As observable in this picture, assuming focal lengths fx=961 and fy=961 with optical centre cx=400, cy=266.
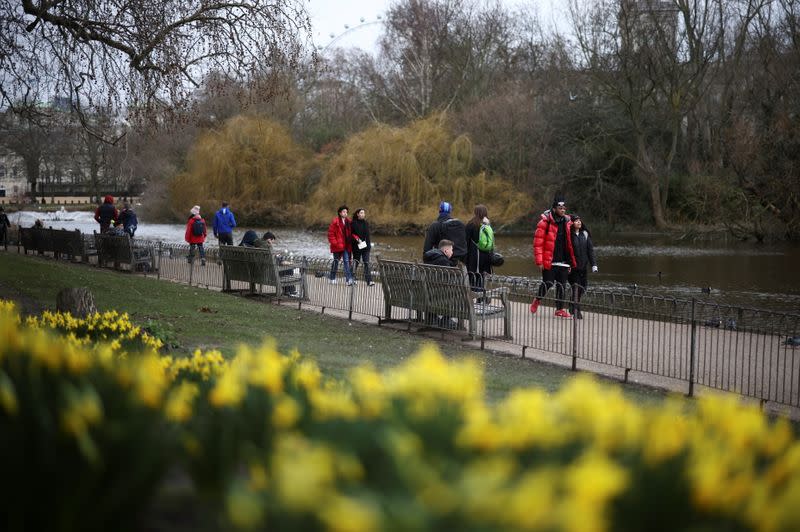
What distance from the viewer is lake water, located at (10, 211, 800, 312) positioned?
27047 millimetres

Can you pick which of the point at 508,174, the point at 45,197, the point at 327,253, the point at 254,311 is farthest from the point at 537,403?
the point at 45,197

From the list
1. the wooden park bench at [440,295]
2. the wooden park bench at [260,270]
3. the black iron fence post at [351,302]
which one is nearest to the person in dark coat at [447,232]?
the black iron fence post at [351,302]

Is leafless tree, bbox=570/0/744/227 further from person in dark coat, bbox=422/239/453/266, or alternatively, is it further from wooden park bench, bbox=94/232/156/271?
person in dark coat, bbox=422/239/453/266

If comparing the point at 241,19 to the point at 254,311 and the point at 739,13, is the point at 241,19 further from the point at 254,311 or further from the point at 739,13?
the point at 739,13

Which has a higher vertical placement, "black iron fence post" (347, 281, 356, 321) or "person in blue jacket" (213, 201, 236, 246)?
"person in blue jacket" (213, 201, 236, 246)

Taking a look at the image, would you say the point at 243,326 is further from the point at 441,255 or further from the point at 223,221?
the point at 223,221

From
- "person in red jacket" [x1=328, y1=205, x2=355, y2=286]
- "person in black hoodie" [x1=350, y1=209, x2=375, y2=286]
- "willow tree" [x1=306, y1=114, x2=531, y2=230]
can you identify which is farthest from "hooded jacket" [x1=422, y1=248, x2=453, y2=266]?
"willow tree" [x1=306, y1=114, x2=531, y2=230]

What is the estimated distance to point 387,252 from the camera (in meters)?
40.5

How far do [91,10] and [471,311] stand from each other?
9.02 m

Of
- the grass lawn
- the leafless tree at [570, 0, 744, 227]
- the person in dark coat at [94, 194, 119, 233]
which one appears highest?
the leafless tree at [570, 0, 744, 227]

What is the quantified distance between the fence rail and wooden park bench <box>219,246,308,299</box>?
0.27 metres

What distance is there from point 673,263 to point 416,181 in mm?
18681

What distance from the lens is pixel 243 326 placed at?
577 inches

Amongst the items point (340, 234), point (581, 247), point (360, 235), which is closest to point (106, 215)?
point (340, 234)
